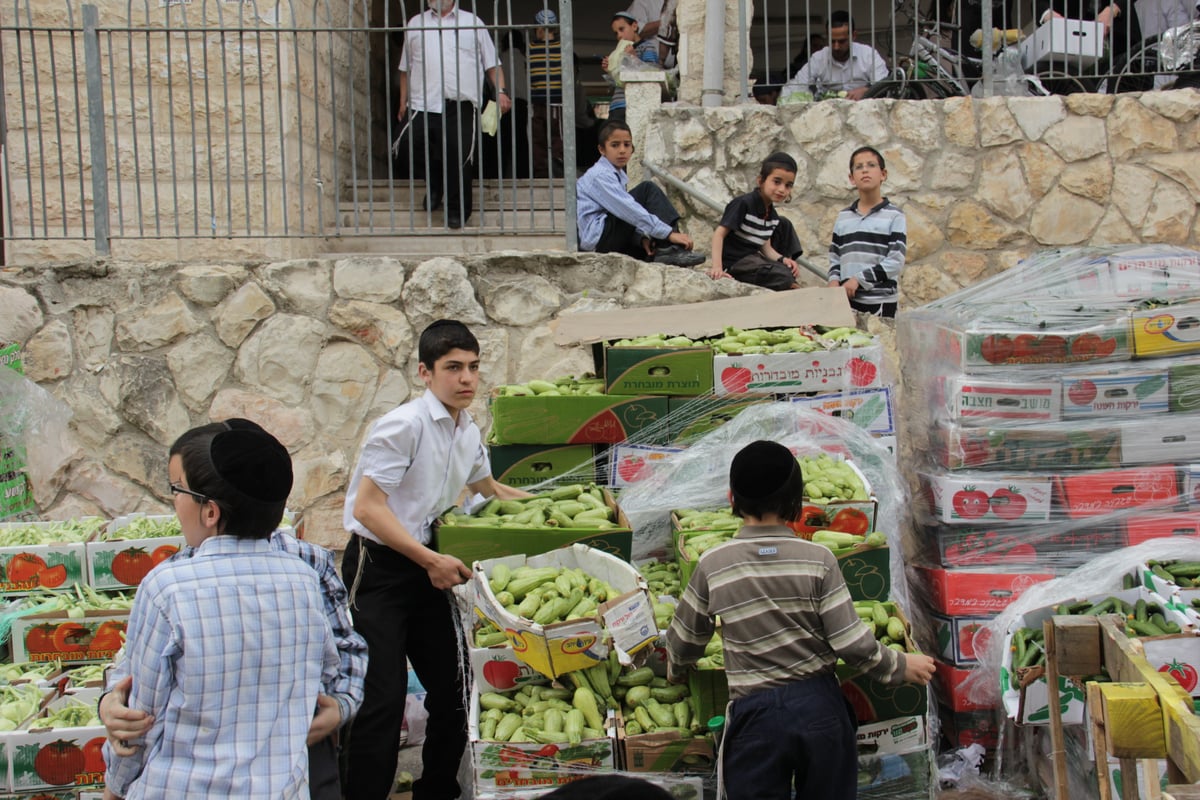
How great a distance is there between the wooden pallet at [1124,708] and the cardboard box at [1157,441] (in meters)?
1.40

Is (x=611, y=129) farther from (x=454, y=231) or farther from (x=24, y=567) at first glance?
(x=24, y=567)

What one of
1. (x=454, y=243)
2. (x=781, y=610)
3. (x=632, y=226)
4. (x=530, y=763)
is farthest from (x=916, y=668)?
(x=454, y=243)

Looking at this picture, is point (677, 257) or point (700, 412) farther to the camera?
point (677, 257)

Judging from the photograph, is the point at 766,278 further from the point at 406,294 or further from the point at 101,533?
the point at 101,533

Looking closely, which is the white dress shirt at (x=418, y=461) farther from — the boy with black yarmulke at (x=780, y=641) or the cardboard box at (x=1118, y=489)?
the cardboard box at (x=1118, y=489)

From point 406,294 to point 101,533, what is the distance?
2.50 meters

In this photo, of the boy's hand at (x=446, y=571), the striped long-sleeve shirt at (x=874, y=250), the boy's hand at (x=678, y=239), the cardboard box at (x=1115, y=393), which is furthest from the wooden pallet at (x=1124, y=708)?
the boy's hand at (x=678, y=239)

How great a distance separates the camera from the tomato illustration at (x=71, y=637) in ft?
14.6

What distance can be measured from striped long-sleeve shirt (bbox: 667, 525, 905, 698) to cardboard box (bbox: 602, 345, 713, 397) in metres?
→ 1.66

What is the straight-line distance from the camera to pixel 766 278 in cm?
700

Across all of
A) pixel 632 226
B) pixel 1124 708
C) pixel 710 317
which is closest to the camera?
pixel 1124 708

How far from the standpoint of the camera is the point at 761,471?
3.20 m

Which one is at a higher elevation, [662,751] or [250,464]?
[250,464]

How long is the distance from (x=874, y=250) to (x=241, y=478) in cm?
489
